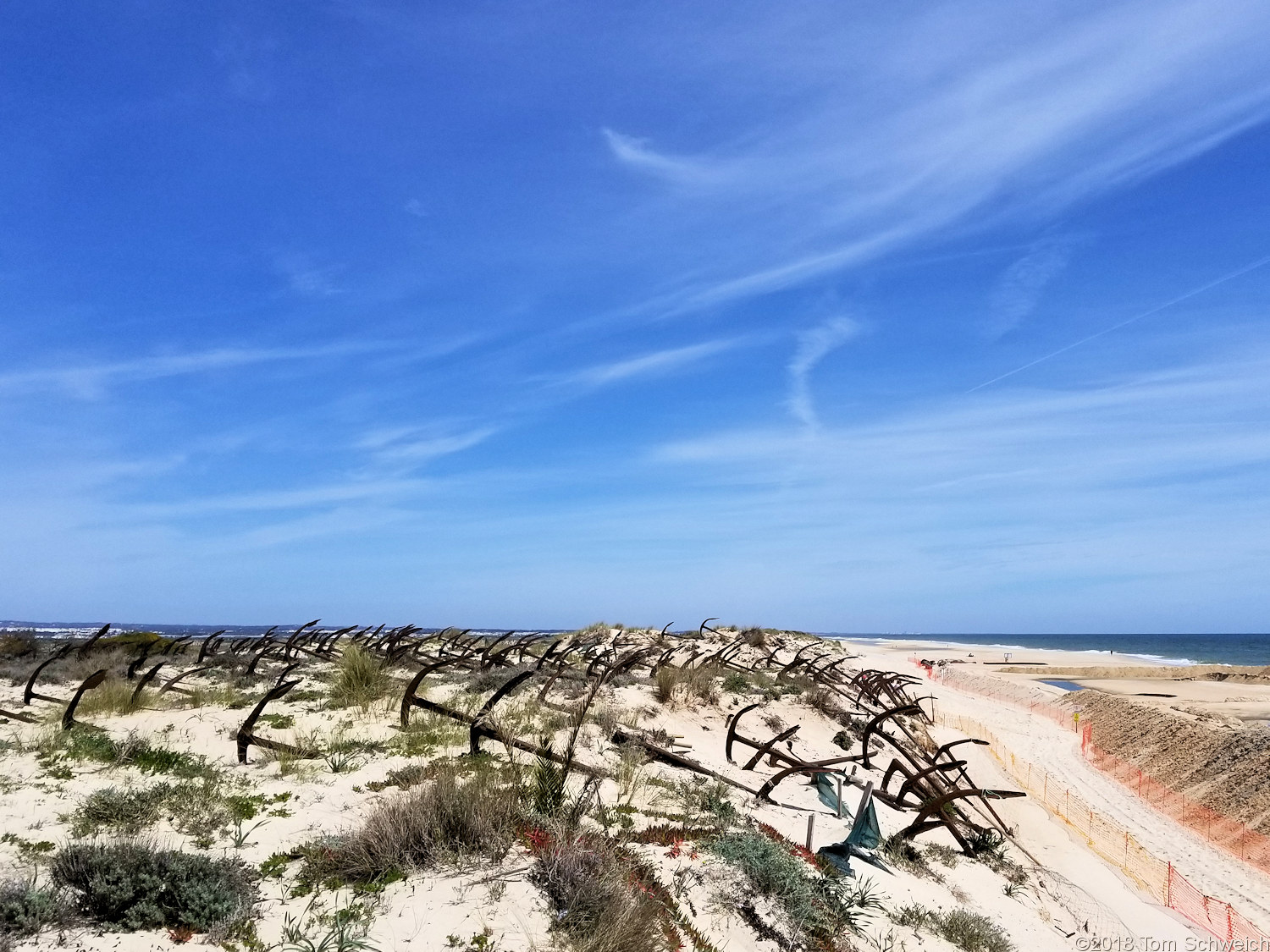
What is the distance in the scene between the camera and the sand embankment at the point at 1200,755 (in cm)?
1622

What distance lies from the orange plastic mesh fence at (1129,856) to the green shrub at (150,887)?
11838mm

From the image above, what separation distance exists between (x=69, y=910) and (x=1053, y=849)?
13.0 metres

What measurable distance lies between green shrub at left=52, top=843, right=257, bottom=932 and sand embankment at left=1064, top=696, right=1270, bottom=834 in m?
18.6

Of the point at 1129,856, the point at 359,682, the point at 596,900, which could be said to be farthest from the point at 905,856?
the point at 359,682

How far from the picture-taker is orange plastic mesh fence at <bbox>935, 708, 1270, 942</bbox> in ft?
34.3

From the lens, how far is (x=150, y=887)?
4535 millimetres

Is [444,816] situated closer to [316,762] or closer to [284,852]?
[284,852]

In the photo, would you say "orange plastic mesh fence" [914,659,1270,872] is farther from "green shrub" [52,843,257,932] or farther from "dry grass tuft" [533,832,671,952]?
"green shrub" [52,843,257,932]

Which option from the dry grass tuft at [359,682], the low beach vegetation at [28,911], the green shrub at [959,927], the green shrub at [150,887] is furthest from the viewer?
the dry grass tuft at [359,682]

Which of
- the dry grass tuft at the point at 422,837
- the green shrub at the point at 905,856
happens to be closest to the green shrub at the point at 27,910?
the dry grass tuft at the point at 422,837

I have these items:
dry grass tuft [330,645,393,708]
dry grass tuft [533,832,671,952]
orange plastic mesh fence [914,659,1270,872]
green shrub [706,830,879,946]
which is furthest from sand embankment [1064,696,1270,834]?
dry grass tuft [330,645,393,708]

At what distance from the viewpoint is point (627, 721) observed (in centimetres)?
1169

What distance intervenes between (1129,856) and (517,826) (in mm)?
12554

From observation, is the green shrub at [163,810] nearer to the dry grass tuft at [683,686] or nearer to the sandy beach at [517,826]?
the sandy beach at [517,826]
